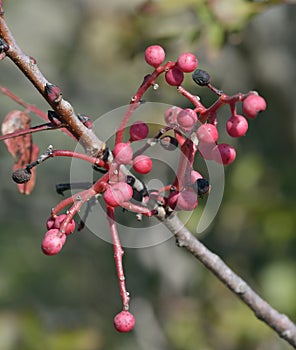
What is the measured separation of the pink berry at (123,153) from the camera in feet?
3.69

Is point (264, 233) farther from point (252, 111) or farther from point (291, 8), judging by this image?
point (252, 111)

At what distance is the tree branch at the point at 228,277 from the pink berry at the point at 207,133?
21 centimetres

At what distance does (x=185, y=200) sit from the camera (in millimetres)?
1115

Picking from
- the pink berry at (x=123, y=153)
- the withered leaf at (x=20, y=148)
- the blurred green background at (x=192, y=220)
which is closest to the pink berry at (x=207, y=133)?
the pink berry at (x=123, y=153)

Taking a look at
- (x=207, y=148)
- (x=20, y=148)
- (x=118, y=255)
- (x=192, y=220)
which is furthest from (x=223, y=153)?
(x=192, y=220)

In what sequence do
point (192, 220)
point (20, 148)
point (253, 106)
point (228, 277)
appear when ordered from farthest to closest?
point (192, 220) → point (20, 148) → point (228, 277) → point (253, 106)

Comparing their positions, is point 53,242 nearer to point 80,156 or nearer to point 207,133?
point 80,156

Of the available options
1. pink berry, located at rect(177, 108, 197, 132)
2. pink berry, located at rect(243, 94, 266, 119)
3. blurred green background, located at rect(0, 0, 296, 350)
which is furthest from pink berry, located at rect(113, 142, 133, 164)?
blurred green background, located at rect(0, 0, 296, 350)

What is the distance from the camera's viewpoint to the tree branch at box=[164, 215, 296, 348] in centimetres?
126

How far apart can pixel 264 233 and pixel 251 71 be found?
0.75 meters

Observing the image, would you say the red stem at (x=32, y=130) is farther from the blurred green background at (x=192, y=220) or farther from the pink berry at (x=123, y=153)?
the blurred green background at (x=192, y=220)

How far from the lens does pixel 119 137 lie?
1.16 meters

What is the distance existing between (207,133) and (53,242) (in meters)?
0.30

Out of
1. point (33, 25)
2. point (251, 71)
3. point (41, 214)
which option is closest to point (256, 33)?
point (251, 71)
